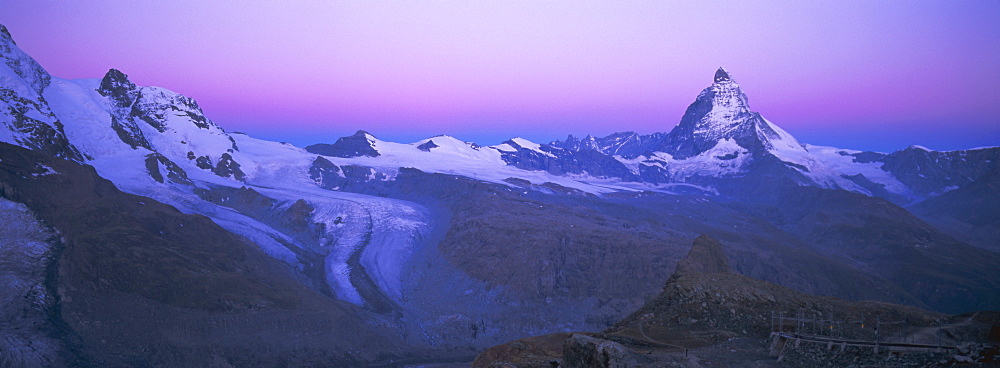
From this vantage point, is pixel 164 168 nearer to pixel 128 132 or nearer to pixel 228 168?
pixel 128 132

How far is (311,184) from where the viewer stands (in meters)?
198

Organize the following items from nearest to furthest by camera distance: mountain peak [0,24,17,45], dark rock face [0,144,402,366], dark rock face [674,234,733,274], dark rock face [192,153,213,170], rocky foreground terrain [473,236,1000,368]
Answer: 1. rocky foreground terrain [473,236,1000,368]
2. dark rock face [0,144,402,366]
3. dark rock face [674,234,733,274]
4. mountain peak [0,24,17,45]
5. dark rock face [192,153,213,170]

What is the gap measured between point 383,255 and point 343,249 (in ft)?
30.0

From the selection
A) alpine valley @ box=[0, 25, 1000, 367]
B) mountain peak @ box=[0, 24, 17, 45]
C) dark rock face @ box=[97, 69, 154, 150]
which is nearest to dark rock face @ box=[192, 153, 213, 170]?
alpine valley @ box=[0, 25, 1000, 367]

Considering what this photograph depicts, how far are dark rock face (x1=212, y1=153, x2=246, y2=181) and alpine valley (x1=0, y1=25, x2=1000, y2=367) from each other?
0.54 m

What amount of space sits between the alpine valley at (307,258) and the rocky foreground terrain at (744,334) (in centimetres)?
119

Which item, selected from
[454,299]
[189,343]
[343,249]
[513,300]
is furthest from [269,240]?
[189,343]

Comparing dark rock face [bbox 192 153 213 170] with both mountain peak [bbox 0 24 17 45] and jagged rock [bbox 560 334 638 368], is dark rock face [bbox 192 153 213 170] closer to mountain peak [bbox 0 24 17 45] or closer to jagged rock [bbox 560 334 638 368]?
mountain peak [bbox 0 24 17 45]

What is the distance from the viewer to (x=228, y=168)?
189750mm

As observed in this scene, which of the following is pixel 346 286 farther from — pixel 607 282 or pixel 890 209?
pixel 890 209

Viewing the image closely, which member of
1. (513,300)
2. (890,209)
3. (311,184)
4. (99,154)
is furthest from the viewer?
(311,184)

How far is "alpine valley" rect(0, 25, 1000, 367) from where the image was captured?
59.2m

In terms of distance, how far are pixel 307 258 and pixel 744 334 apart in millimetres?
95142

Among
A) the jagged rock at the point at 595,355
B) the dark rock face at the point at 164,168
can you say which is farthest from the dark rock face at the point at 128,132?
the jagged rock at the point at 595,355
